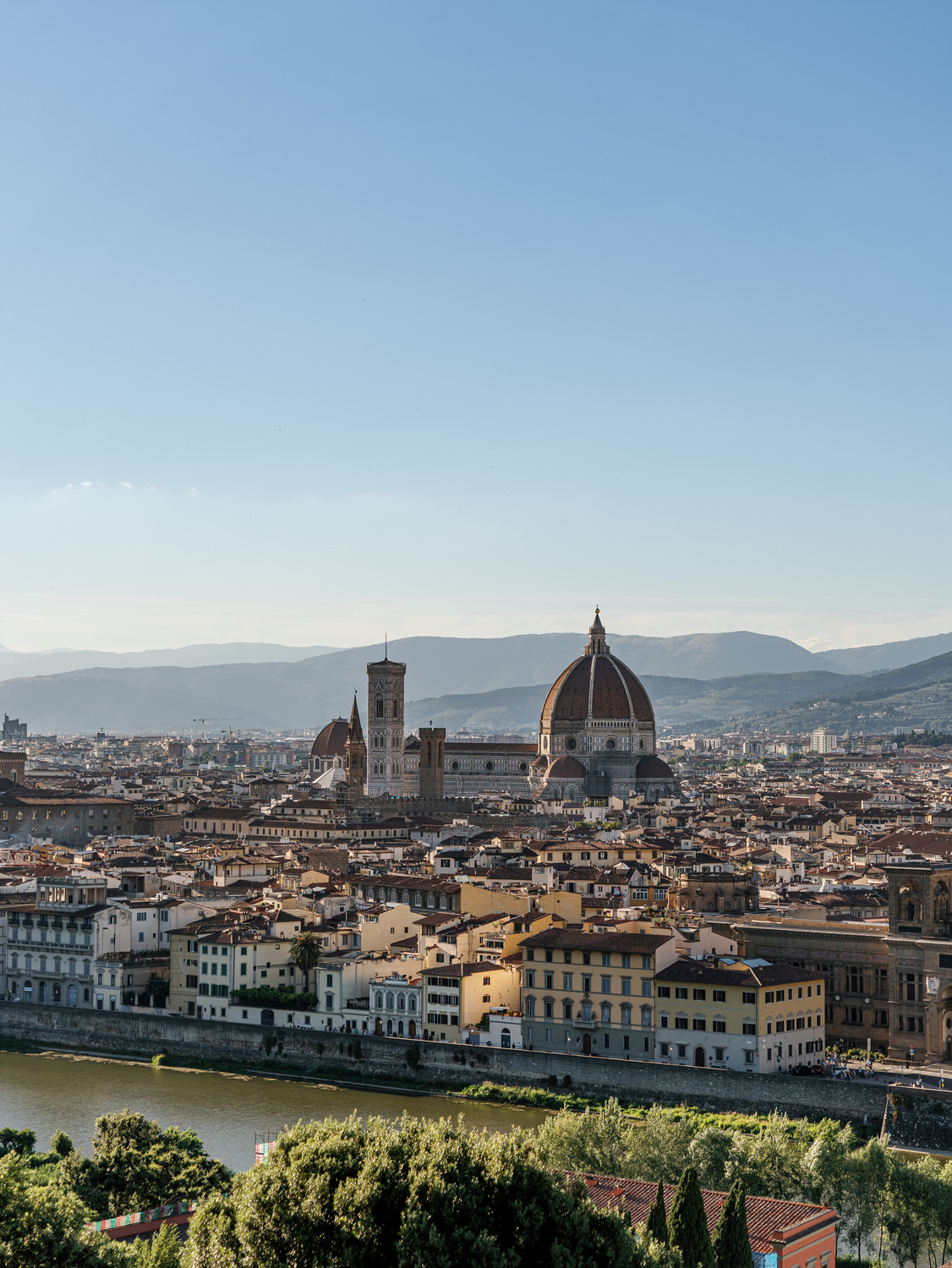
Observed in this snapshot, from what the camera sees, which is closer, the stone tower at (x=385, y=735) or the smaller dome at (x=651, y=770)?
the smaller dome at (x=651, y=770)

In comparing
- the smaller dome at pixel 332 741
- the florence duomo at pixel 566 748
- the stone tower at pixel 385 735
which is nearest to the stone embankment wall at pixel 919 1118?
the florence duomo at pixel 566 748

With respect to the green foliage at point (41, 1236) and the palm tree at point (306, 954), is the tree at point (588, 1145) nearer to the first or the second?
the green foliage at point (41, 1236)

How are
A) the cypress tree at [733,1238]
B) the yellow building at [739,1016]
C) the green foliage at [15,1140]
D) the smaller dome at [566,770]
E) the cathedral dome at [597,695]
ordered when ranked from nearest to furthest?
the cypress tree at [733,1238]
the green foliage at [15,1140]
the yellow building at [739,1016]
the smaller dome at [566,770]
the cathedral dome at [597,695]

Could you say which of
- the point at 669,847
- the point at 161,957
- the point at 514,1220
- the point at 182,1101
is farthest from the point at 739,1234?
the point at 669,847

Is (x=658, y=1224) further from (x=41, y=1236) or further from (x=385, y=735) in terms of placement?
(x=385, y=735)

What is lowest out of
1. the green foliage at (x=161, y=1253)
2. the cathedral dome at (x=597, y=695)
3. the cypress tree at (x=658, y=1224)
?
the green foliage at (x=161, y=1253)

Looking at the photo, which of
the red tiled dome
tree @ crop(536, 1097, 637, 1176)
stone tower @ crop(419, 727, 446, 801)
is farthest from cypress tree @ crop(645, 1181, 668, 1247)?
stone tower @ crop(419, 727, 446, 801)

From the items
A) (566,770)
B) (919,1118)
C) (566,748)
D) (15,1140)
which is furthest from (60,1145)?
(566,748)
